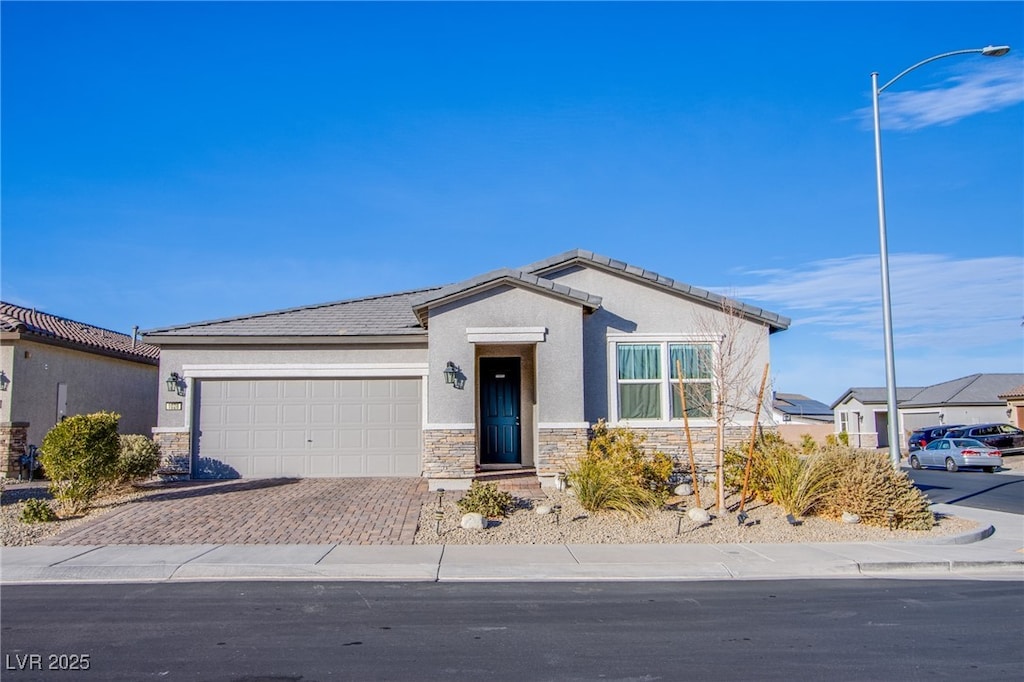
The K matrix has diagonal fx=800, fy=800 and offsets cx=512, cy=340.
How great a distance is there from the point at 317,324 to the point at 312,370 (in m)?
1.26

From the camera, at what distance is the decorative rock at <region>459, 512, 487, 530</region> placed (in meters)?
12.0

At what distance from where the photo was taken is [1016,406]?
39438 millimetres

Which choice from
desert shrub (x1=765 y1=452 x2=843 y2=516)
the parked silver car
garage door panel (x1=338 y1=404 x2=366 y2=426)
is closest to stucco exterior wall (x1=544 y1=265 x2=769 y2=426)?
desert shrub (x1=765 y1=452 x2=843 y2=516)

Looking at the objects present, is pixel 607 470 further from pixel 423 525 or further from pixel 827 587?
pixel 827 587

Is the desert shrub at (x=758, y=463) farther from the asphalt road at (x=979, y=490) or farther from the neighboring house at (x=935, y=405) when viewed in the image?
the neighboring house at (x=935, y=405)

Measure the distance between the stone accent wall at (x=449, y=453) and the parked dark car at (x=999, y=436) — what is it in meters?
26.0

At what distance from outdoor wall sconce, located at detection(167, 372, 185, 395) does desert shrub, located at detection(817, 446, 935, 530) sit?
1325 cm

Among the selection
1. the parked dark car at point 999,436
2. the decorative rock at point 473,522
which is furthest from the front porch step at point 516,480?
the parked dark car at point 999,436

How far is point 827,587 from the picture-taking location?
9.41m

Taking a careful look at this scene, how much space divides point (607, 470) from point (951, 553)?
16.6 feet

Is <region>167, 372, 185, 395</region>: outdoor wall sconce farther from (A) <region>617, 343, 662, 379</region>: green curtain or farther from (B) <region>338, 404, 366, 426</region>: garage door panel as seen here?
(A) <region>617, 343, 662, 379</region>: green curtain

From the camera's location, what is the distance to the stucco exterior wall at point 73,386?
736 inches

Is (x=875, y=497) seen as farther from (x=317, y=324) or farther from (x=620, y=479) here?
(x=317, y=324)

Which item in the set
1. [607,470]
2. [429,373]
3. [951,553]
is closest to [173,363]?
[429,373]
